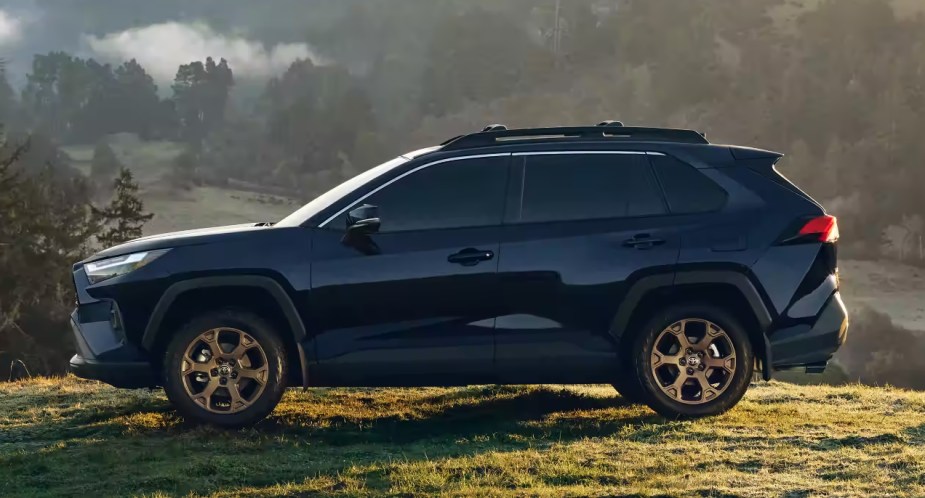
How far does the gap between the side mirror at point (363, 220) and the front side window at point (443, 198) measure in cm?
14

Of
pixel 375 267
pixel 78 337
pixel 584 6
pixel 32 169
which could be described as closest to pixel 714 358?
pixel 375 267

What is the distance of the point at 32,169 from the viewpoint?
361 ft

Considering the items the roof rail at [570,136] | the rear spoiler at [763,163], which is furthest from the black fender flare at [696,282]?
the roof rail at [570,136]

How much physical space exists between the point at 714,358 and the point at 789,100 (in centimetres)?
16286

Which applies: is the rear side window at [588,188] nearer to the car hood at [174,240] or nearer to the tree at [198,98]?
the car hood at [174,240]

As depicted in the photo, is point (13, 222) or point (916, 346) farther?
point (916, 346)

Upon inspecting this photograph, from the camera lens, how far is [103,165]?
503 ft

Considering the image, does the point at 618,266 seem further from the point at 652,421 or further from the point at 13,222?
the point at 13,222

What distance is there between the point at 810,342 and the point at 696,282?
0.90 metres

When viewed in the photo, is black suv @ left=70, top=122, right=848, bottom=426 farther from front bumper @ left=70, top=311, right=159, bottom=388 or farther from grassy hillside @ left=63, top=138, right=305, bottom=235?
grassy hillside @ left=63, top=138, right=305, bottom=235

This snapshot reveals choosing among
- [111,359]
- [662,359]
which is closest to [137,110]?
[111,359]

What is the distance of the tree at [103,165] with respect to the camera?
150500mm

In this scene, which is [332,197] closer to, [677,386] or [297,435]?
[297,435]

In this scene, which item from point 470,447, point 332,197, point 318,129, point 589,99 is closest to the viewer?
point 470,447
